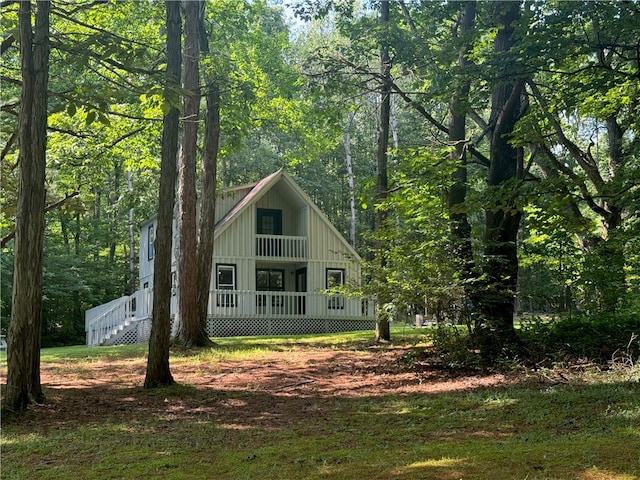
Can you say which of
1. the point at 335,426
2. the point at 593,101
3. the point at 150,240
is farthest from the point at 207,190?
the point at 150,240

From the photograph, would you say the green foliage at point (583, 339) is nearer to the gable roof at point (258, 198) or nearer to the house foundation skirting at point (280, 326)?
the gable roof at point (258, 198)

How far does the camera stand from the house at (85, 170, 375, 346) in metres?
25.1

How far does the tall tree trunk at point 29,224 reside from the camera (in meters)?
7.43

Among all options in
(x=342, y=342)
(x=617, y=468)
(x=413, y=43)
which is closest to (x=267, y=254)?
(x=342, y=342)

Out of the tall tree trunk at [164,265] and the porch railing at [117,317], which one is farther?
the porch railing at [117,317]

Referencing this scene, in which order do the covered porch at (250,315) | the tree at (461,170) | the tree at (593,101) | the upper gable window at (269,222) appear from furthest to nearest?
the upper gable window at (269,222) < the covered porch at (250,315) < the tree at (461,170) < the tree at (593,101)

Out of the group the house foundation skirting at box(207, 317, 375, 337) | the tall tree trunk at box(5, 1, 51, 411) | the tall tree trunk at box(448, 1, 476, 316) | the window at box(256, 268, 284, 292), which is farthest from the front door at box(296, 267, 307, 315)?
the tall tree trunk at box(5, 1, 51, 411)

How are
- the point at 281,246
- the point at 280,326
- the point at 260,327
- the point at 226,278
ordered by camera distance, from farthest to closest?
the point at 281,246 → the point at 226,278 → the point at 280,326 → the point at 260,327

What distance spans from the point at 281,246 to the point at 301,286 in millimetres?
2228

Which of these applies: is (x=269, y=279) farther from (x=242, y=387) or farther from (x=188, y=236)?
(x=242, y=387)

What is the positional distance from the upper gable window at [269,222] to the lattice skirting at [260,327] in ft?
13.9

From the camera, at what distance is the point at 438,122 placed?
1592 cm

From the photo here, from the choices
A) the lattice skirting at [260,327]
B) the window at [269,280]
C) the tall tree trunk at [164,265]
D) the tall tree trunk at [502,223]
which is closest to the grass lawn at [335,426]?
the tall tree trunk at [164,265]

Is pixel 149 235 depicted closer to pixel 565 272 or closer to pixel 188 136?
pixel 188 136
